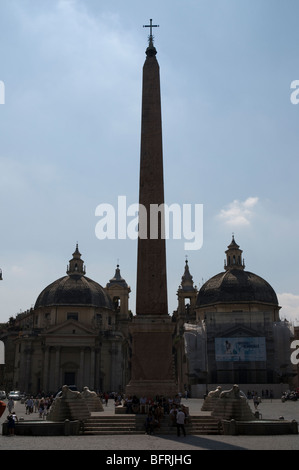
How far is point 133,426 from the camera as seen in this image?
61.2ft

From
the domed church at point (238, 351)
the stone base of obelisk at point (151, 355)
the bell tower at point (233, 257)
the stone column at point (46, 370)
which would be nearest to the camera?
the stone base of obelisk at point (151, 355)

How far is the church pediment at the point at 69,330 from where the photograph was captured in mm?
63625

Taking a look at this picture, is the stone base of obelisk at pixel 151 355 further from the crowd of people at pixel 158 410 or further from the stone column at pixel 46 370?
the stone column at pixel 46 370

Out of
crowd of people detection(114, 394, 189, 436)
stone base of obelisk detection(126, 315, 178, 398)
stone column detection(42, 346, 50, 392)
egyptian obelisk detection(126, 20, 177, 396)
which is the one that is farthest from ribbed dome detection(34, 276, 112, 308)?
crowd of people detection(114, 394, 189, 436)

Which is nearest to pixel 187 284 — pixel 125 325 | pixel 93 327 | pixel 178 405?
pixel 125 325

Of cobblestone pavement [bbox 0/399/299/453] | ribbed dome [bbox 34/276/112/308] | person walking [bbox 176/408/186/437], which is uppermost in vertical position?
ribbed dome [bbox 34/276/112/308]

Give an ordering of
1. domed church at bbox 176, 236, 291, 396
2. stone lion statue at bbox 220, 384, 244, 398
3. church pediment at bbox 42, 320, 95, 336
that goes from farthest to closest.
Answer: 1. church pediment at bbox 42, 320, 95, 336
2. domed church at bbox 176, 236, 291, 396
3. stone lion statue at bbox 220, 384, 244, 398

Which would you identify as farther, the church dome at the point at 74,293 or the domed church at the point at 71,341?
the church dome at the point at 74,293

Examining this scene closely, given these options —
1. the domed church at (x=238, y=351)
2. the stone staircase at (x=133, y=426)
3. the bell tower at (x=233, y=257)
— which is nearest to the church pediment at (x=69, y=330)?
the domed church at (x=238, y=351)

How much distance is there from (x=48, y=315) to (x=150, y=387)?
50.1 meters

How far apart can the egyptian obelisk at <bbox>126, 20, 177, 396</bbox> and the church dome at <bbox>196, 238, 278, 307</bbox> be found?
47775 mm

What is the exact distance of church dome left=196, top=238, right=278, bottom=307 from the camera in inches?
2677

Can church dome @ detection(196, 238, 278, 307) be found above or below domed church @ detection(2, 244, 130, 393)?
above

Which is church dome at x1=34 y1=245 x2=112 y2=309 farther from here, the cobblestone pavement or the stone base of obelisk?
the cobblestone pavement
